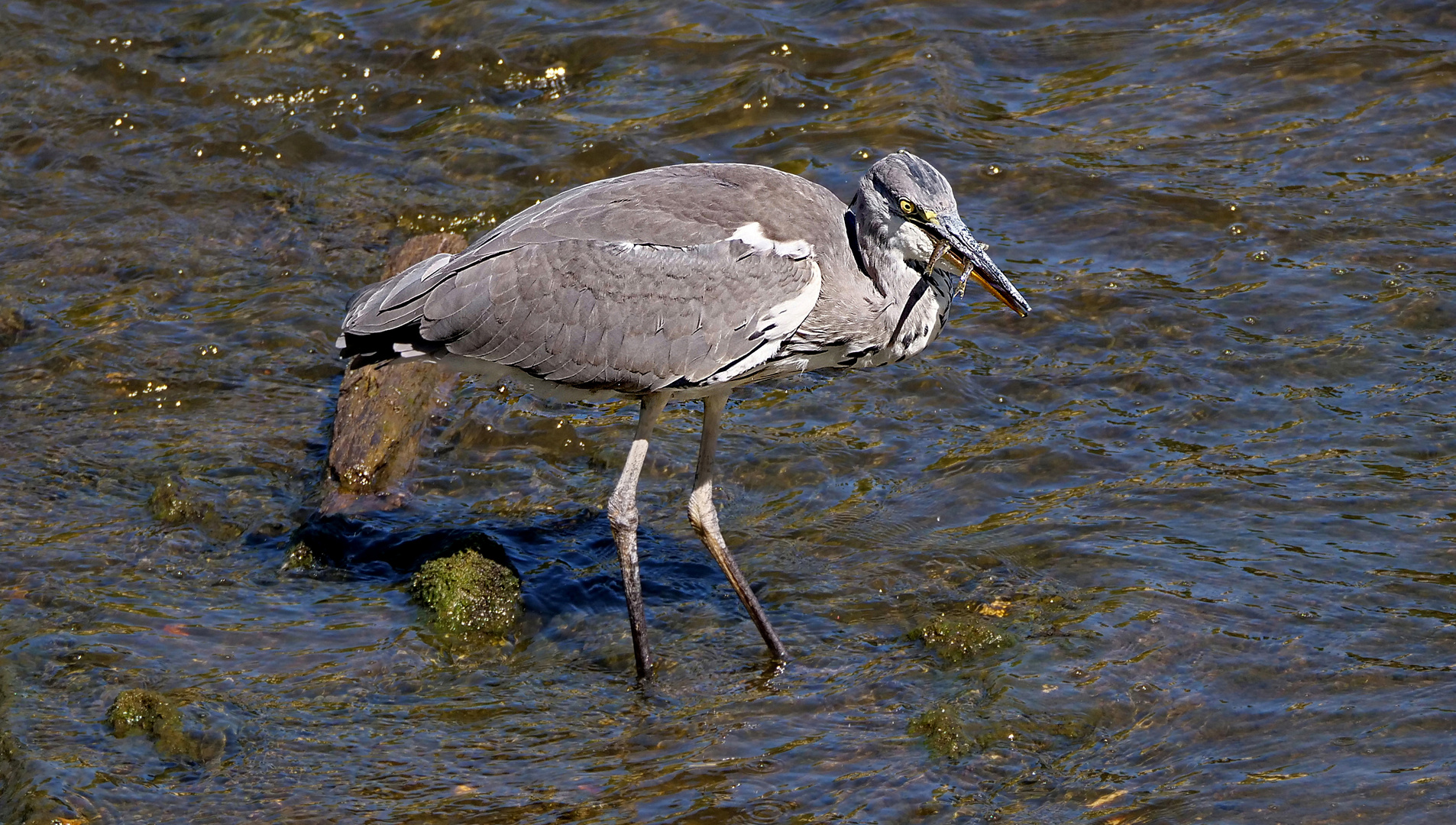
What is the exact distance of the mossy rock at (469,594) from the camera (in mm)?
6551

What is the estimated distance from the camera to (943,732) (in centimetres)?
570

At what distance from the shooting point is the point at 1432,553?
21.5ft

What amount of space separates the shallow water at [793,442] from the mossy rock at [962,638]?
0.04m

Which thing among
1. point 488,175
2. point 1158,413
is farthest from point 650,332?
point 488,175

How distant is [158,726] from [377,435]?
218 centimetres

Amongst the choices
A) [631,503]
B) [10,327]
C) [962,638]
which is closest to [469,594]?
[631,503]

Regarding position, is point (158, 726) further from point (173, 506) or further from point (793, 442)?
point (793, 442)

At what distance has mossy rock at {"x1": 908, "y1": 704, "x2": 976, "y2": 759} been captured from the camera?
5629 millimetres

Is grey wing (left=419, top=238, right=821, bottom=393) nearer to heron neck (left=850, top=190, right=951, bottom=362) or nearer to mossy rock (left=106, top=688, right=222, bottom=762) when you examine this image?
heron neck (left=850, top=190, right=951, bottom=362)

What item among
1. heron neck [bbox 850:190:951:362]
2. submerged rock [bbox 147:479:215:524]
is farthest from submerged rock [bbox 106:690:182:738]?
heron neck [bbox 850:190:951:362]

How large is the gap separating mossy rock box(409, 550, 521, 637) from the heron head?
2.28 meters

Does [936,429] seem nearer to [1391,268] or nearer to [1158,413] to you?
[1158,413]

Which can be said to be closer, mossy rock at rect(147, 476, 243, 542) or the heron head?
the heron head

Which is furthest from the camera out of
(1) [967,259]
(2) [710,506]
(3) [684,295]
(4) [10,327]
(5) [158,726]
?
(4) [10,327]
